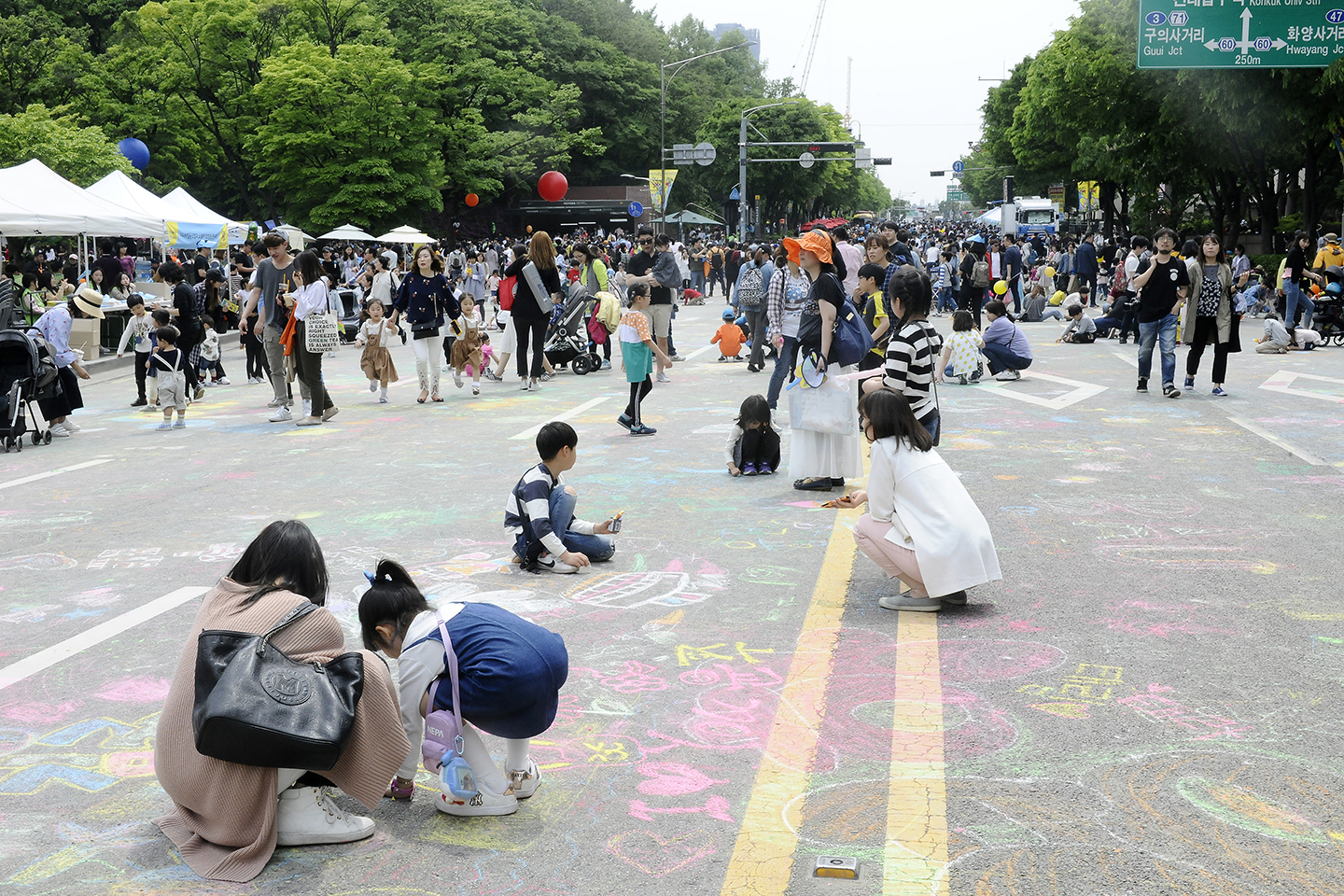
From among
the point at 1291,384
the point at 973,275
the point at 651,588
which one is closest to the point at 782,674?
the point at 651,588

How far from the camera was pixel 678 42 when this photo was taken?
4557 inches

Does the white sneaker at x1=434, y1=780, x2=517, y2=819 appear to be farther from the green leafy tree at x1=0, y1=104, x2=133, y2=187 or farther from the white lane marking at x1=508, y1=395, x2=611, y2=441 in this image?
the green leafy tree at x1=0, y1=104, x2=133, y2=187

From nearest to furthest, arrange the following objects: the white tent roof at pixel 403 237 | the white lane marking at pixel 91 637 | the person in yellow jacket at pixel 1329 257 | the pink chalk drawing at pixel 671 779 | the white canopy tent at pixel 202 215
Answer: the pink chalk drawing at pixel 671 779
the white lane marking at pixel 91 637
the person in yellow jacket at pixel 1329 257
the white canopy tent at pixel 202 215
the white tent roof at pixel 403 237

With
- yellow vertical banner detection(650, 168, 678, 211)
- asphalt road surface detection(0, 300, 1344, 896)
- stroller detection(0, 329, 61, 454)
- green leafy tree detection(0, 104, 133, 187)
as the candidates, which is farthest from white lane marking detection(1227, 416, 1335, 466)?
yellow vertical banner detection(650, 168, 678, 211)

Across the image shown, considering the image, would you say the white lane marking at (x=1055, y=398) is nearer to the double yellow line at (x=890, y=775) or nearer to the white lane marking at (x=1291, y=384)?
the white lane marking at (x=1291, y=384)

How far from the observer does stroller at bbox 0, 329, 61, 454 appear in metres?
11.7

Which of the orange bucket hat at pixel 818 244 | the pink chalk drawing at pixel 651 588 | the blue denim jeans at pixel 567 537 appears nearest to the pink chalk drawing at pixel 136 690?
the pink chalk drawing at pixel 651 588

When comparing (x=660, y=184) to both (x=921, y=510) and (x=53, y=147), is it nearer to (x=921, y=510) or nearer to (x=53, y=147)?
(x=53, y=147)

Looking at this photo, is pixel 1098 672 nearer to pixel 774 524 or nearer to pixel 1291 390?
pixel 774 524

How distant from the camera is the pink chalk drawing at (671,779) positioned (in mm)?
3955

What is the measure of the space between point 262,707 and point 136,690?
6.58 feet

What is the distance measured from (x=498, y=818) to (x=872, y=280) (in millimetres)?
6007

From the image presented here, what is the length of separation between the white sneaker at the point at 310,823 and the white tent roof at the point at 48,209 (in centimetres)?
1894

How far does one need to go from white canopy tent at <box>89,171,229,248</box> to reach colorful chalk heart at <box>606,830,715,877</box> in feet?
78.4
